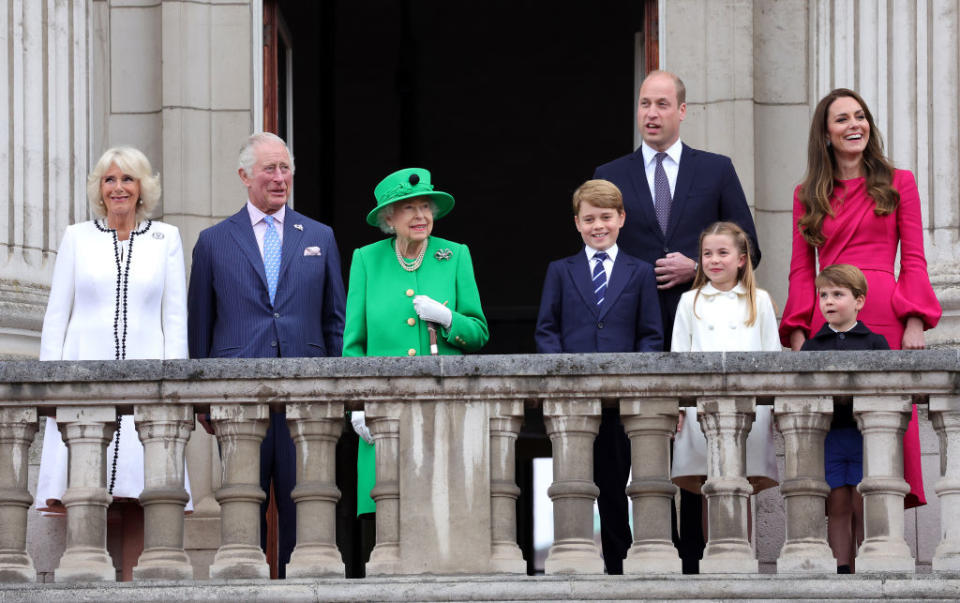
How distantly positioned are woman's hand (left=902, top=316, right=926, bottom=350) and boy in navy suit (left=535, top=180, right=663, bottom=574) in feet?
3.22

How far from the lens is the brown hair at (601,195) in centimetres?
815

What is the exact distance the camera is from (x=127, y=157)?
817 cm

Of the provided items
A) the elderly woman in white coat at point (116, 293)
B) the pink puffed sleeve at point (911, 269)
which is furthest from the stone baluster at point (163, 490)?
the pink puffed sleeve at point (911, 269)

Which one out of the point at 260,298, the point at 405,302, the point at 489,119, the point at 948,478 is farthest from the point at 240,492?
the point at 489,119

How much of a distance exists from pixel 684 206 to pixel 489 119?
1074 cm

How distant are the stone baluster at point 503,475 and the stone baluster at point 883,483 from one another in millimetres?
1272

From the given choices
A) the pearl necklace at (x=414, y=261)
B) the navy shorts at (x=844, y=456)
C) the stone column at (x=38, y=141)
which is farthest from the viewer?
the stone column at (x=38, y=141)

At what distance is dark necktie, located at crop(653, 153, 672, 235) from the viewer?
8648mm

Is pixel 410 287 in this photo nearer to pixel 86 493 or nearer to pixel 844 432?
pixel 86 493

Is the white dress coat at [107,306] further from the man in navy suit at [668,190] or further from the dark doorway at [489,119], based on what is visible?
the dark doorway at [489,119]

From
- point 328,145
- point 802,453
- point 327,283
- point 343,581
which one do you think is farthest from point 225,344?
point 328,145

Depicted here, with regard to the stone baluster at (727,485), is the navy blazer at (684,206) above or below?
above

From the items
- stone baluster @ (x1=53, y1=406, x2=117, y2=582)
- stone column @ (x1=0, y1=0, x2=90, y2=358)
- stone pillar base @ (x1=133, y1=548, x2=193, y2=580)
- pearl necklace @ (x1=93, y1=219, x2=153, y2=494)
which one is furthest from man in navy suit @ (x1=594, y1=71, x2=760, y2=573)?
stone column @ (x1=0, y1=0, x2=90, y2=358)

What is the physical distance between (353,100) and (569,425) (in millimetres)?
12182
